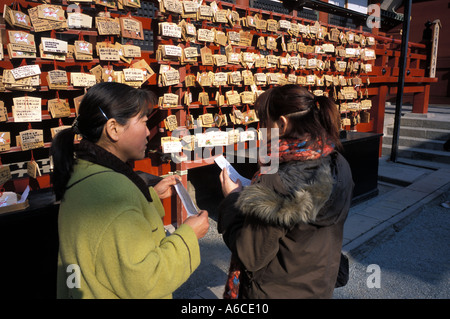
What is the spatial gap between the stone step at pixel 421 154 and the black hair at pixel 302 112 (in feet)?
25.6

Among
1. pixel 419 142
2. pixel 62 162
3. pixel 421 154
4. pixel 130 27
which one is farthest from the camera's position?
pixel 419 142

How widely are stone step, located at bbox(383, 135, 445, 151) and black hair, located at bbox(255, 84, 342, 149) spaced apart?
818 centimetres

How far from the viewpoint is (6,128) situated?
3521mm

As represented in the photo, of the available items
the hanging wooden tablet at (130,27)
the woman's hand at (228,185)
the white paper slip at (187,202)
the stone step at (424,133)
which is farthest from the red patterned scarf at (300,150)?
the stone step at (424,133)

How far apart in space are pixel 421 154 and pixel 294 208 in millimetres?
8315

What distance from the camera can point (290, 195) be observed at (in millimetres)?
1386

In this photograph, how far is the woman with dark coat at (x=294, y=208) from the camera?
139cm

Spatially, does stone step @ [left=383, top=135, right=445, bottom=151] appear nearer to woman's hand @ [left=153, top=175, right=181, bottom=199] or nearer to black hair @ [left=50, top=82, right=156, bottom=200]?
woman's hand @ [left=153, top=175, right=181, bottom=199]

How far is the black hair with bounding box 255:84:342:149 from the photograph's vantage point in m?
1.53

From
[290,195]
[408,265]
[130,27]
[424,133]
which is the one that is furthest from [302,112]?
[424,133]

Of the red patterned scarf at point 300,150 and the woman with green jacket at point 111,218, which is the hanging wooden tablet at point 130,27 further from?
the red patterned scarf at point 300,150

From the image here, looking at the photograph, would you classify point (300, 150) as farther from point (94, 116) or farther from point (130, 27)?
point (130, 27)

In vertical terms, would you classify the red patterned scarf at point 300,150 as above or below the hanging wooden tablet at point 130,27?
below

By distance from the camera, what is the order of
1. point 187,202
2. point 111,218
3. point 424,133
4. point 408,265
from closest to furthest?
1. point 111,218
2. point 187,202
3. point 408,265
4. point 424,133
